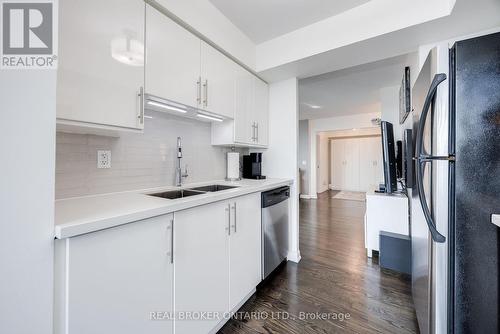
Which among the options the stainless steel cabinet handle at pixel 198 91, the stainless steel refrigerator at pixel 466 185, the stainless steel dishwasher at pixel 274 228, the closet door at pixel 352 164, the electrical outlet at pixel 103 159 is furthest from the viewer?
the closet door at pixel 352 164

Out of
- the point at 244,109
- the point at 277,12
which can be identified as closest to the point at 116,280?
the point at 244,109

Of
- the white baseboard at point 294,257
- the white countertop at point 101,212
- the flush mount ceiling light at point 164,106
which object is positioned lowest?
the white baseboard at point 294,257

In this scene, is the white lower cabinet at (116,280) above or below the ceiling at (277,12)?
below

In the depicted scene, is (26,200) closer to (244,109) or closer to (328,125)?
(244,109)

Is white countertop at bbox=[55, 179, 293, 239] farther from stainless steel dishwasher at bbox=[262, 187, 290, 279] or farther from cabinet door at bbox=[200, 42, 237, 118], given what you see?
cabinet door at bbox=[200, 42, 237, 118]

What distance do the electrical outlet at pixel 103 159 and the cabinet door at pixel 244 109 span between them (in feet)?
3.67

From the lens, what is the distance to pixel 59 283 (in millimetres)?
733

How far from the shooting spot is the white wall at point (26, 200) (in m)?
0.62

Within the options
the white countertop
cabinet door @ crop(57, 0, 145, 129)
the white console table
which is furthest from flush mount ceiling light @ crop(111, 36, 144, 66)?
the white console table

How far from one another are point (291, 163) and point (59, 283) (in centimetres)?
218

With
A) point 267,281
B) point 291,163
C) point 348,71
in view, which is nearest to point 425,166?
point 291,163

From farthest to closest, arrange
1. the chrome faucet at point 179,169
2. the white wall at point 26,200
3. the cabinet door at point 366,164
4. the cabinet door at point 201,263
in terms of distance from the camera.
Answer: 1. the cabinet door at point 366,164
2. the chrome faucet at point 179,169
3. the cabinet door at point 201,263
4. the white wall at point 26,200

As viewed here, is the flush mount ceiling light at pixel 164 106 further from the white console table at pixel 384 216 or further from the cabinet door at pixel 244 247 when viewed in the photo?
the white console table at pixel 384 216

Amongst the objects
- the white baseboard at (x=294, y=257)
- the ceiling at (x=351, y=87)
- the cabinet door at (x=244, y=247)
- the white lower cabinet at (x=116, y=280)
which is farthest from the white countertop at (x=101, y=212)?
the ceiling at (x=351, y=87)
